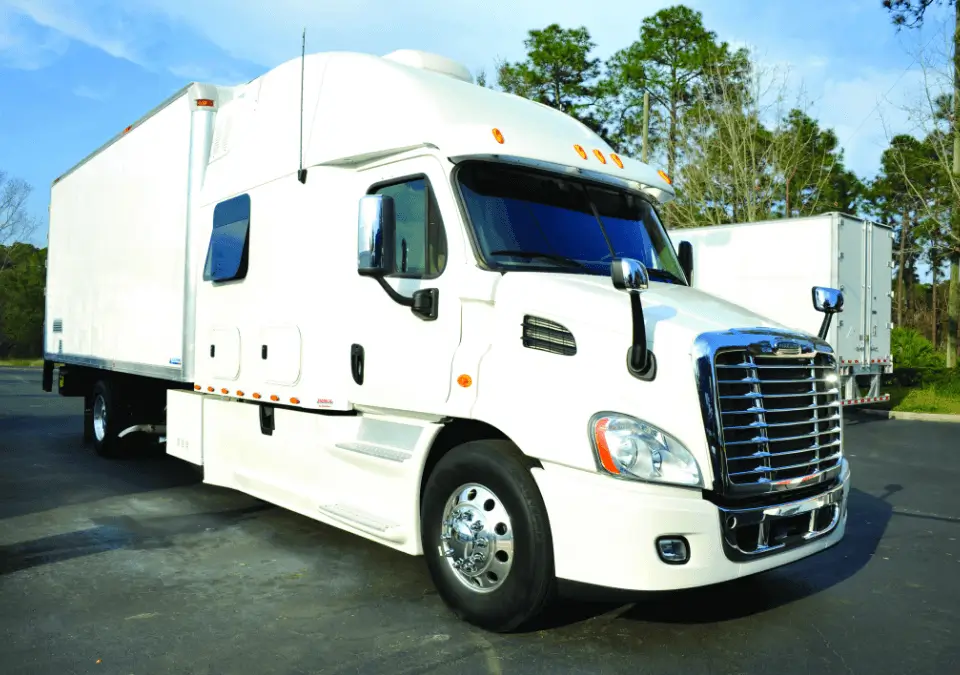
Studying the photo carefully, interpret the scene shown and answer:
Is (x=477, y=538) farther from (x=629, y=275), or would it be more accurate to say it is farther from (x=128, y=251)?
(x=128, y=251)

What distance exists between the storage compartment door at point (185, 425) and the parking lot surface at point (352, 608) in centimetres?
50

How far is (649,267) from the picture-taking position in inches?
220

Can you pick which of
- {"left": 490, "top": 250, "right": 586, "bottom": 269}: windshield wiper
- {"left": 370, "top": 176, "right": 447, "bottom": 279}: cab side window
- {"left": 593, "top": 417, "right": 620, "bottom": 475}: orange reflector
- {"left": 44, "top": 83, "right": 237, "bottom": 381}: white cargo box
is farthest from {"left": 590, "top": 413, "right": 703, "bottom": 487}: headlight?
{"left": 44, "top": 83, "right": 237, "bottom": 381}: white cargo box

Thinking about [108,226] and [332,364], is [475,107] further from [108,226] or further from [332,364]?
[108,226]

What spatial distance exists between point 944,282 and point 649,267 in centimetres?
4759

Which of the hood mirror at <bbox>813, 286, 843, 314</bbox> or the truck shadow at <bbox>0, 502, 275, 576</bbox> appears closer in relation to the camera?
the hood mirror at <bbox>813, 286, 843, 314</bbox>

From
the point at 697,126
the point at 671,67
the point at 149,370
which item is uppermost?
the point at 671,67

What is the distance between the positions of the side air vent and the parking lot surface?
1.26 metres

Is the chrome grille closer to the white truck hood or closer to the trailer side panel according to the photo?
the white truck hood

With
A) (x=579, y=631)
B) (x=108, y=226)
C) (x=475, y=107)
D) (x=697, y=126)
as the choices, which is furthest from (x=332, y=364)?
(x=697, y=126)

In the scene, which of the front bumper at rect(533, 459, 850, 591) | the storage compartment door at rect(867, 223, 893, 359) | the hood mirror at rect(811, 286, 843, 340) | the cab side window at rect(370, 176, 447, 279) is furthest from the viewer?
the storage compartment door at rect(867, 223, 893, 359)

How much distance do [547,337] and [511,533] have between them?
3.34ft

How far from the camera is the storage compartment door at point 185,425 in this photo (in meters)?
7.47

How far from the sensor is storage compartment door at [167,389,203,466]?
7473 mm
